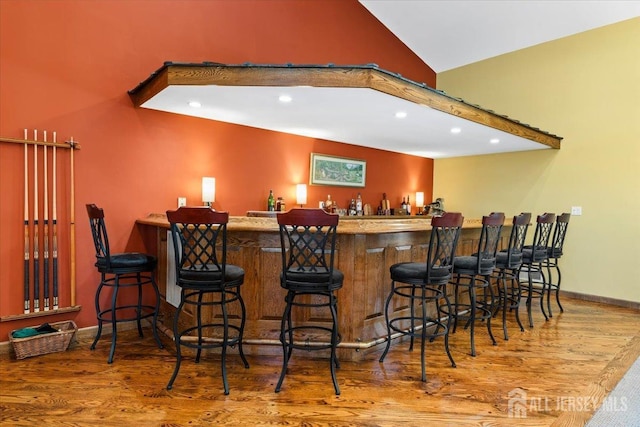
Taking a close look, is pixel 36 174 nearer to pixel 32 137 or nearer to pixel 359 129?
pixel 32 137

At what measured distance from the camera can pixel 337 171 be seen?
5207 millimetres

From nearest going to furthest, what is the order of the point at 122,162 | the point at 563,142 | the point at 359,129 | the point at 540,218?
the point at 122,162 → the point at 540,218 → the point at 359,129 → the point at 563,142

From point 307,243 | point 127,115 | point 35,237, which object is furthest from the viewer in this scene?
point 127,115

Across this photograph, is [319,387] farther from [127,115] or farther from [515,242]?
[127,115]

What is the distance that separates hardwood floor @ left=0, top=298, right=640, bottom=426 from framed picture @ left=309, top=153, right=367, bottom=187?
2588 millimetres

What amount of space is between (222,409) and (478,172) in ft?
17.6

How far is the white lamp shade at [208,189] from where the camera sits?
3.82 meters

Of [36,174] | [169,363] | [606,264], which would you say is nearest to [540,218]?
[606,264]

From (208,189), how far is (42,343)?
189cm

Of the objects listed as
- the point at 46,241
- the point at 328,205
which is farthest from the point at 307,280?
the point at 328,205

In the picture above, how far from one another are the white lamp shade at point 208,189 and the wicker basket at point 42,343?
Answer: 5.30ft

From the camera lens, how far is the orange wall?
114 inches

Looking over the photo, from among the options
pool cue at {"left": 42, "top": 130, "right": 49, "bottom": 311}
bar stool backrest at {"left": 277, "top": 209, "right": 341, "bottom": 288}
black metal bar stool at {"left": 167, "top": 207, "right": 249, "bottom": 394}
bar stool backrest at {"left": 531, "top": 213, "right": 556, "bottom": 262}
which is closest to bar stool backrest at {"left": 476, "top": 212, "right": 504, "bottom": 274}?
bar stool backrest at {"left": 531, "top": 213, "right": 556, "bottom": 262}

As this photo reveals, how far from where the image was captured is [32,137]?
9.65 ft
